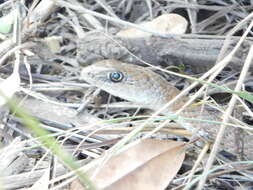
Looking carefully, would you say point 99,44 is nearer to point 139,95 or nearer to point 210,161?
point 139,95

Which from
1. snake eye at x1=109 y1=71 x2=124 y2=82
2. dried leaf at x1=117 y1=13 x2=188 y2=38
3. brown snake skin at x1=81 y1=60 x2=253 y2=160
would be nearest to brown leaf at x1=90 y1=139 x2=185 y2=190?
brown snake skin at x1=81 y1=60 x2=253 y2=160

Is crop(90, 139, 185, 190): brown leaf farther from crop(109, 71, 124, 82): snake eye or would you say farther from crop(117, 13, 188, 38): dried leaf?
crop(117, 13, 188, 38): dried leaf

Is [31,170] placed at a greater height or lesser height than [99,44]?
lesser

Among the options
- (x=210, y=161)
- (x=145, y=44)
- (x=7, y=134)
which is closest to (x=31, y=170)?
(x=7, y=134)

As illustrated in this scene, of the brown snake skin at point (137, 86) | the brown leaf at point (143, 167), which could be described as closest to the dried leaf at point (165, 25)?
the brown snake skin at point (137, 86)

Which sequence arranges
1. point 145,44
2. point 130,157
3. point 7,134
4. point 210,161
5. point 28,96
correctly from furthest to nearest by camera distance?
point 145,44 → point 28,96 → point 7,134 → point 130,157 → point 210,161

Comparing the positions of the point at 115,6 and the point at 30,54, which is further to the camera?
the point at 115,6
